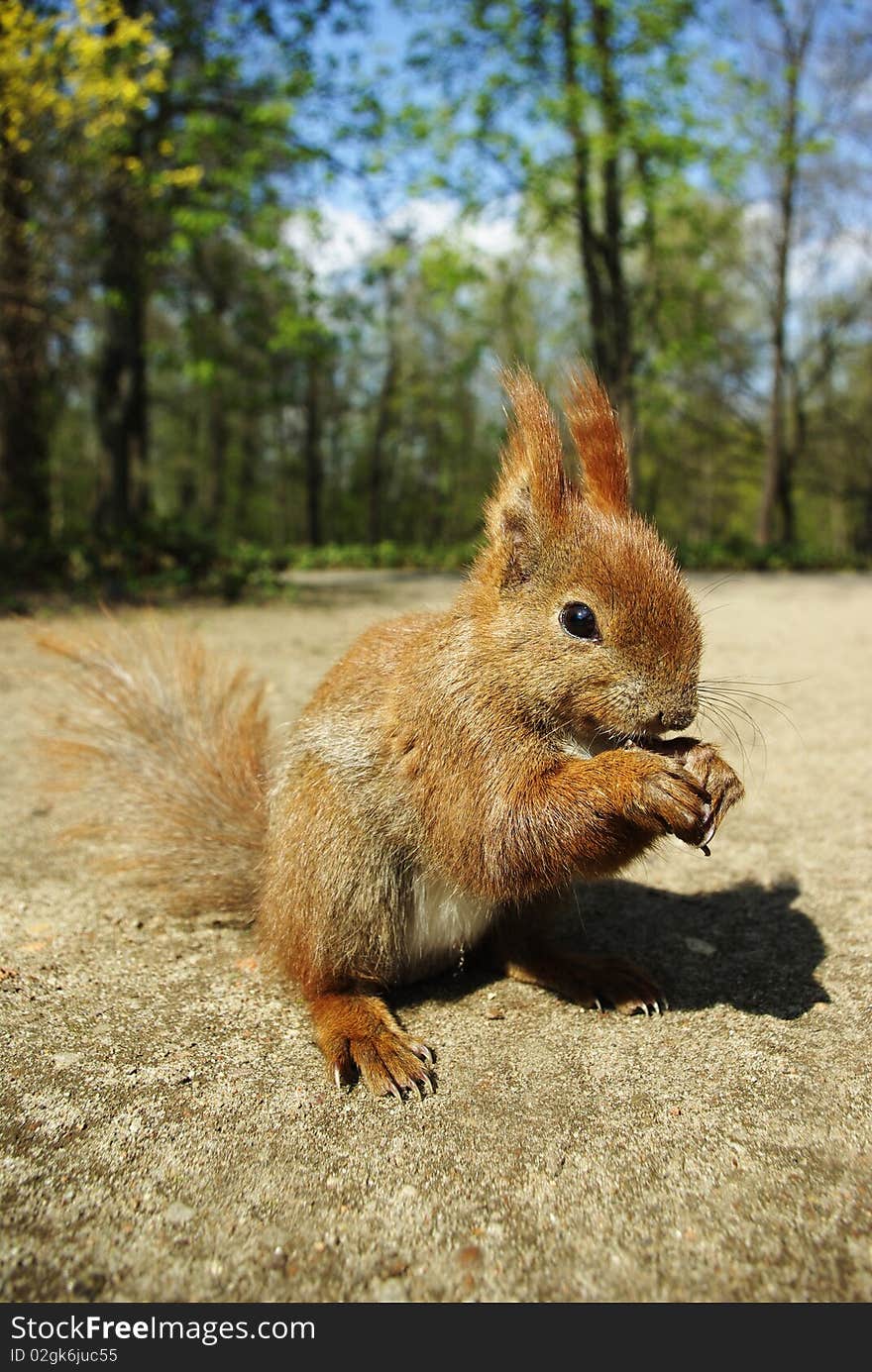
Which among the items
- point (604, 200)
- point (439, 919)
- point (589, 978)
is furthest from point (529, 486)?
point (604, 200)

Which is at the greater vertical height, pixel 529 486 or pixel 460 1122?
pixel 529 486

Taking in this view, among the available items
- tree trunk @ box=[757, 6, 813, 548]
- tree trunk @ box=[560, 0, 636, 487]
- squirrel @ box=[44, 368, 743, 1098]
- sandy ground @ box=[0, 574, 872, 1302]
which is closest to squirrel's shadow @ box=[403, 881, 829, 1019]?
sandy ground @ box=[0, 574, 872, 1302]

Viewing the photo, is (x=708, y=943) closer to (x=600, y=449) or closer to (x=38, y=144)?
(x=600, y=449)

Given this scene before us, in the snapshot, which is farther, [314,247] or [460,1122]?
[314,247]

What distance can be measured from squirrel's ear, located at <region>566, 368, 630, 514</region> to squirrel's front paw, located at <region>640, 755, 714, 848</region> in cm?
71

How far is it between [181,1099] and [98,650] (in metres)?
1.53

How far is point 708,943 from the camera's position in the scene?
2.71 metres

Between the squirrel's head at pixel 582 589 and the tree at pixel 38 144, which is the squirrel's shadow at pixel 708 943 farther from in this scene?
the tree at pixel 38 144

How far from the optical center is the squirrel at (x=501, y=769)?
1951mm

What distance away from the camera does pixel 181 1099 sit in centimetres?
192

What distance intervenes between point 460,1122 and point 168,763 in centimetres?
142

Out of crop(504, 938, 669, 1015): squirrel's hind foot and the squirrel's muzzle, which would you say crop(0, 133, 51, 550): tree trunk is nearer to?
crop(504, 938, 669, 1015): squirrel's hind foot

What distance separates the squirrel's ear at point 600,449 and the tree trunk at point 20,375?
7916mm

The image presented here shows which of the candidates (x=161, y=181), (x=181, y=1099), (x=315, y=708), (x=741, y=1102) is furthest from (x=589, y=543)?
Answer: (x=161, y=181)
